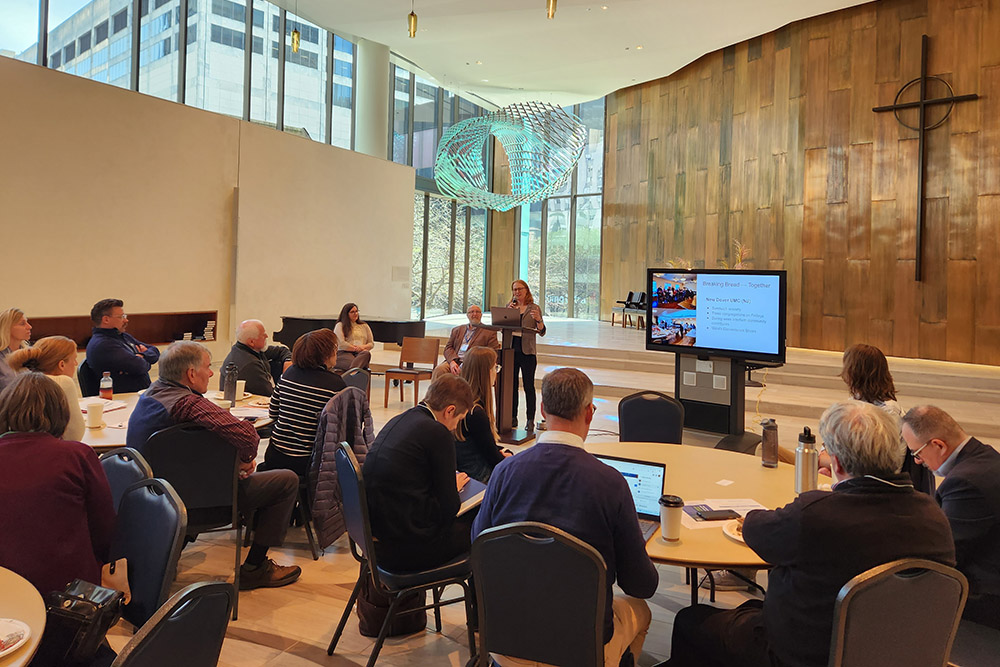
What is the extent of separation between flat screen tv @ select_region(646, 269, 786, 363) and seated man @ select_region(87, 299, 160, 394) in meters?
3.92

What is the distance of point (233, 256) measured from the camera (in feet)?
32.7

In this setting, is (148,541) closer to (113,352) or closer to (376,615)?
(376,615)

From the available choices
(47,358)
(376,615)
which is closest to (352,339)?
(47,358)

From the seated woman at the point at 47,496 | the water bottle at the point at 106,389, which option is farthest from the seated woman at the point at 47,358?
the seated woman at the point at 47,496

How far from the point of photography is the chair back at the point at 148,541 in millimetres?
1861

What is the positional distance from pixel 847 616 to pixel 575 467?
0.75m

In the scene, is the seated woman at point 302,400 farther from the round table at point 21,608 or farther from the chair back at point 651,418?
the round table at point 21,608

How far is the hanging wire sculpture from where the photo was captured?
11836 millimetres

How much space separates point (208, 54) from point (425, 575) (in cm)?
1054

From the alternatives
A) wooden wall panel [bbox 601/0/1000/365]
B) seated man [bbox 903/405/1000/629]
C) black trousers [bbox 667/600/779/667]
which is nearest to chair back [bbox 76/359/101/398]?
black trousers [bbox 667/600/779/667]

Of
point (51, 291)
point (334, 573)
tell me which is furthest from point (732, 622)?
point (51, 291)

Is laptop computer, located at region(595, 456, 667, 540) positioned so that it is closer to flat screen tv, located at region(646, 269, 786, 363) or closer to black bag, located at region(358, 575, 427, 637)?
black bag, located at region(358, 575, 427, 637)

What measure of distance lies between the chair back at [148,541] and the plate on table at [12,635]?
14.6 inches

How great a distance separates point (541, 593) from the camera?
74.0 inches
